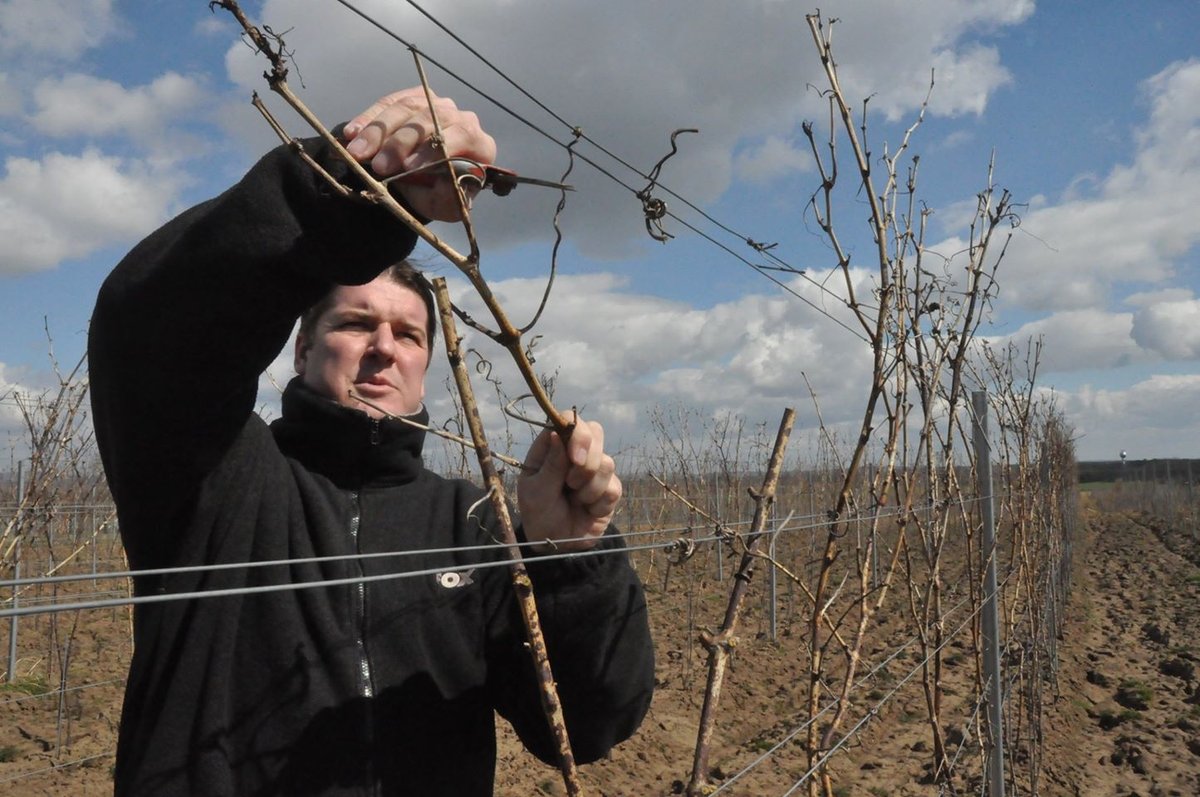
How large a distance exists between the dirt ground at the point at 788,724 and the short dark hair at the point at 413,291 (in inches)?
95.5

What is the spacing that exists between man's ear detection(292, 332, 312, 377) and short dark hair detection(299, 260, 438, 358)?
0.04 feet

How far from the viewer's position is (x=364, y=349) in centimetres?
162

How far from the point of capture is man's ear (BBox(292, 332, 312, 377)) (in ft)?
5.48

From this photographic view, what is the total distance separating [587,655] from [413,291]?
767 millimetres

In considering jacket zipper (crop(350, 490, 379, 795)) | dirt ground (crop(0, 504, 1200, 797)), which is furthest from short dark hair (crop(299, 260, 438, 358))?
dirt ground (crop(0, 504, 1200, 797))

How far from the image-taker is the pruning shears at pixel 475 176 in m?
0.93

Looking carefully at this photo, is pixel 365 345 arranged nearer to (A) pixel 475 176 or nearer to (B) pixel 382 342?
(B) pixel 382 342

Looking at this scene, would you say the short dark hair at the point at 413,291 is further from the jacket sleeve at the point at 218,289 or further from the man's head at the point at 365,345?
the jacket sleeve at the point at 218,289

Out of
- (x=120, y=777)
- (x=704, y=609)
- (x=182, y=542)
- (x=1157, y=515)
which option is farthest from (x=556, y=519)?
(x=1157, y=515)

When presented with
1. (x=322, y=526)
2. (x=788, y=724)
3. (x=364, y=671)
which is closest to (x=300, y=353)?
(x=322, y=526)

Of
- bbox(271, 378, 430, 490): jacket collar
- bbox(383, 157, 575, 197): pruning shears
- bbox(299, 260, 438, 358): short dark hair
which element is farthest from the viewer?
bbox(299, 260, 438, 358): short dark hair

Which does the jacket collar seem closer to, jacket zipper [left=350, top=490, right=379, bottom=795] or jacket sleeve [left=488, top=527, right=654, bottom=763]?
jacket zipper [left=350, top=490, right=379, bottom=795]

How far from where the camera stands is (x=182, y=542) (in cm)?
127

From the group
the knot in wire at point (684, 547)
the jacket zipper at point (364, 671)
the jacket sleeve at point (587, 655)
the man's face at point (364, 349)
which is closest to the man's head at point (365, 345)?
the man's face at point (364, 349)
